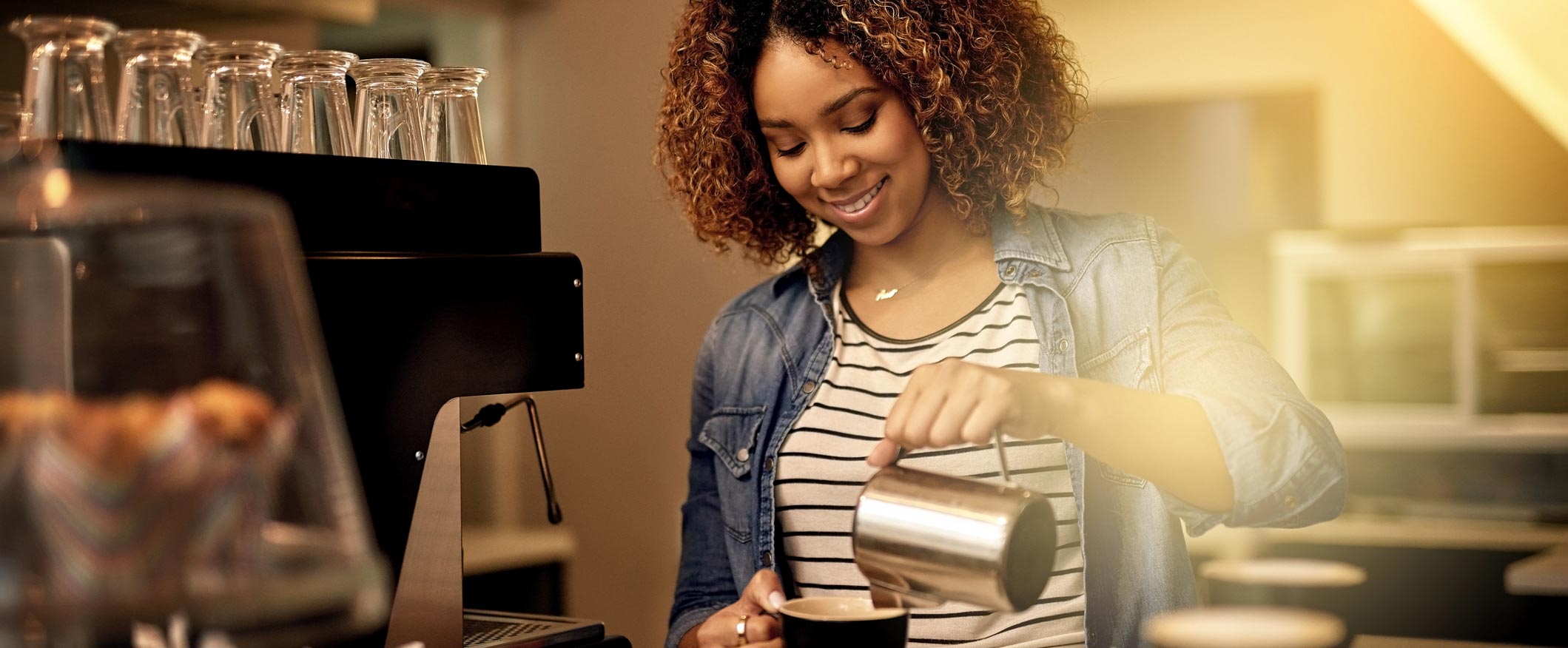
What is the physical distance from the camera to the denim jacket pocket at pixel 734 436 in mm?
1427

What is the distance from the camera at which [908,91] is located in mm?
1308

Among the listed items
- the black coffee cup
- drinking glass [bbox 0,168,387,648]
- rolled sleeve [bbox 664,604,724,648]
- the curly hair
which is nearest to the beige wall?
the curly hair

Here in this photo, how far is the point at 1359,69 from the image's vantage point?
298 cm

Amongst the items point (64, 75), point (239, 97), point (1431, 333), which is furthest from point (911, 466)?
point (1431, 333)

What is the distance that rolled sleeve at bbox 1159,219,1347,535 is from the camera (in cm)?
109

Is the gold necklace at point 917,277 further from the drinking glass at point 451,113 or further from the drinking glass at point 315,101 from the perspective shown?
the drinking glass at point 315,101

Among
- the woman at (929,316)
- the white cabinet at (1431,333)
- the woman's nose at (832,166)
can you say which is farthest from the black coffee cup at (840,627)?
the white cabinet at (1431,333)

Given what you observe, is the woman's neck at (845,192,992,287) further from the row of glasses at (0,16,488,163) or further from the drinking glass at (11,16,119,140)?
the drinking glass at (11,16,119,140)

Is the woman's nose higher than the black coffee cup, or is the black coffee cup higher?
the woman's nose

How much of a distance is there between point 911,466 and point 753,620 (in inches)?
10.3

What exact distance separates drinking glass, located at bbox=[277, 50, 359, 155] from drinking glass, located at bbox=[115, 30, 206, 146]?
0.08 metres

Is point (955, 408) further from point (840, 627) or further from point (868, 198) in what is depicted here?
point (868, 198)

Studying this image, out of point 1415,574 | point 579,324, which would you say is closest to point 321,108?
point 579,324

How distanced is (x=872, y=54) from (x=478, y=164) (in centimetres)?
40
